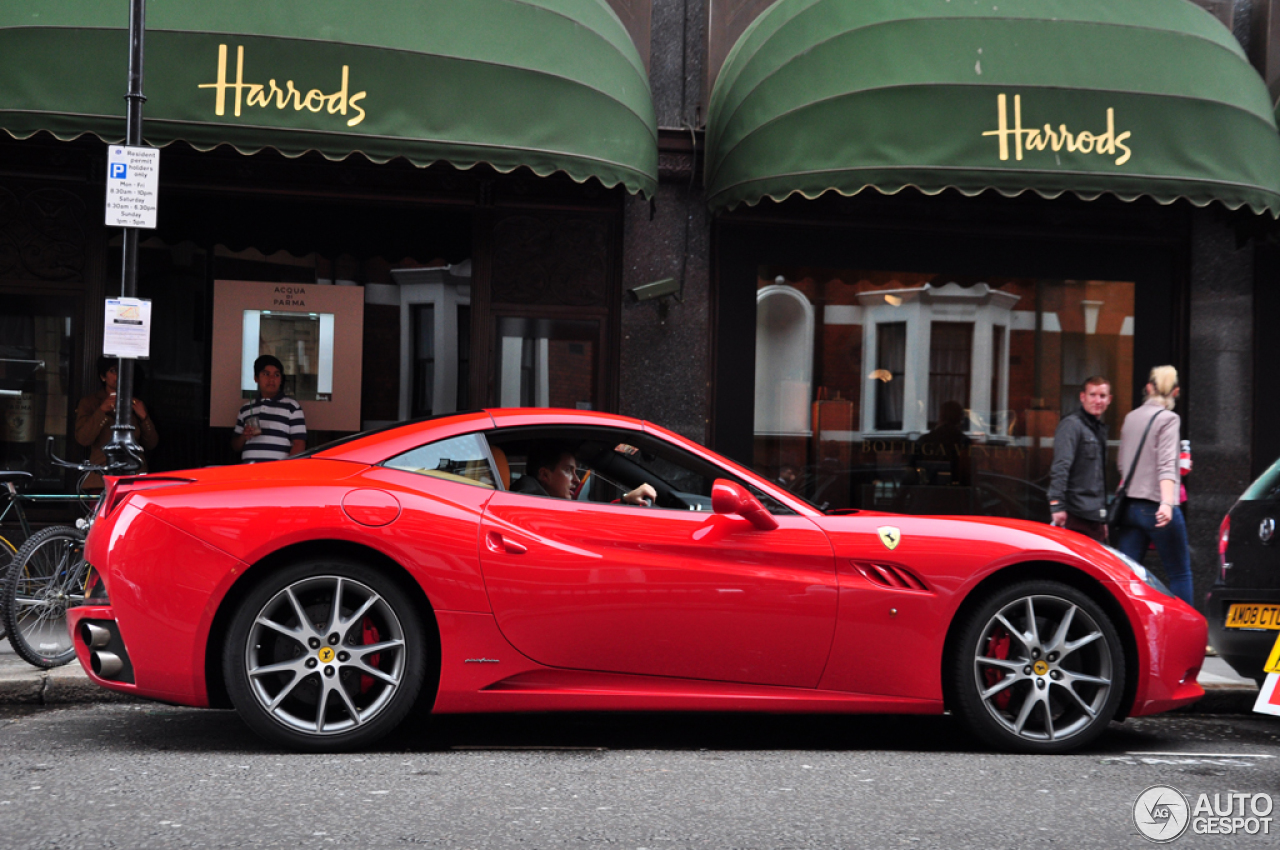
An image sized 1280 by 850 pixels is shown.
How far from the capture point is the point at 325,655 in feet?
14.6

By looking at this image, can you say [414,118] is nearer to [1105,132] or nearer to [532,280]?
[532,280]

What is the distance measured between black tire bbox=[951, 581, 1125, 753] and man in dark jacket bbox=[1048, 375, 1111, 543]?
333cm

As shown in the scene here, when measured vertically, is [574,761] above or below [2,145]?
below

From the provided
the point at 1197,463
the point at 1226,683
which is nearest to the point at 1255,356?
the point at 1197,463

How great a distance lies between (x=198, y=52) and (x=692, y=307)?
14.0 feet

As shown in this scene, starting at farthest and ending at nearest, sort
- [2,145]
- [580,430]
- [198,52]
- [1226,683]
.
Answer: [2,145], [198,52], [1226,683], [580,430]

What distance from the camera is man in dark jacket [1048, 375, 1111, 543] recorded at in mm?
8055

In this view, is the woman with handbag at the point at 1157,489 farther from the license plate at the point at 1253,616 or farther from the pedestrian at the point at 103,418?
the pedestrian at the point at 103,418

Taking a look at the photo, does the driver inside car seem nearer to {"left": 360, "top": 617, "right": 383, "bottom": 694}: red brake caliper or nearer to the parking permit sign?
{"left": 360, "top": 617, "right": 383, "bottom": 694}: red brake caliper

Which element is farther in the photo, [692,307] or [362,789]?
[692,307]

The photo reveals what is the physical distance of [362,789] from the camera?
3.97 meters

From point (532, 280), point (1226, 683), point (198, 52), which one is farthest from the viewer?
point (532, 280)

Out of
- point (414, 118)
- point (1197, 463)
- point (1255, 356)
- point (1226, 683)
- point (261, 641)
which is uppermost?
point (414, 118)

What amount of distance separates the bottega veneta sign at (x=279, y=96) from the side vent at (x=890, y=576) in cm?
461
